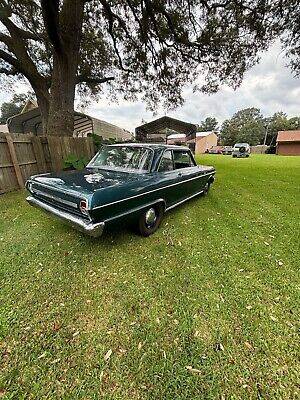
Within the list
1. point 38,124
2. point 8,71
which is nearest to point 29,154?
point 8,71

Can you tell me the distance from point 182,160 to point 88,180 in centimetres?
246

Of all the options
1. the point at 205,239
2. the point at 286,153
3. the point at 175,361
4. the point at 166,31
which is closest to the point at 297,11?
the point at 166,31

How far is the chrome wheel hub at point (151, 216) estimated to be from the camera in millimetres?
3679

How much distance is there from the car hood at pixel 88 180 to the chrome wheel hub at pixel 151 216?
70 centimetres

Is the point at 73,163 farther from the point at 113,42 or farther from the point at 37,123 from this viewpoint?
the point at 37,123

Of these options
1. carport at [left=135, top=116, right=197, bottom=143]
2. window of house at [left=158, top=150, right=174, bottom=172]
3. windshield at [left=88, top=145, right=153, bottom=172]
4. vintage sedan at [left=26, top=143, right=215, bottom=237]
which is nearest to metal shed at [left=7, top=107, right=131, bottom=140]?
carport at [left=135, top=116, right=197, bottom=143]

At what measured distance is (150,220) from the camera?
380cm

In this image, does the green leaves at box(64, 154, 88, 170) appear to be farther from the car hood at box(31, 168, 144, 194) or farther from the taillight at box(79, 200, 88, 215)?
the taillight at box(79, 200, 88, 215)

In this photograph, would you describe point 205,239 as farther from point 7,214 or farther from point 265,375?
point 7,214

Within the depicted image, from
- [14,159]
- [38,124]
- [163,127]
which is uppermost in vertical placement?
[38,124]

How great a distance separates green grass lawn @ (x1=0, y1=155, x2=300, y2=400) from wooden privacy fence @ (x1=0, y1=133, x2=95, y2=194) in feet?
8.91

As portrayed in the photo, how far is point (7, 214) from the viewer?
461 cm

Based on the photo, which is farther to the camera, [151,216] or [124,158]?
[124,158]

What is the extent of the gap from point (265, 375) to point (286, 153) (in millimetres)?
41624
